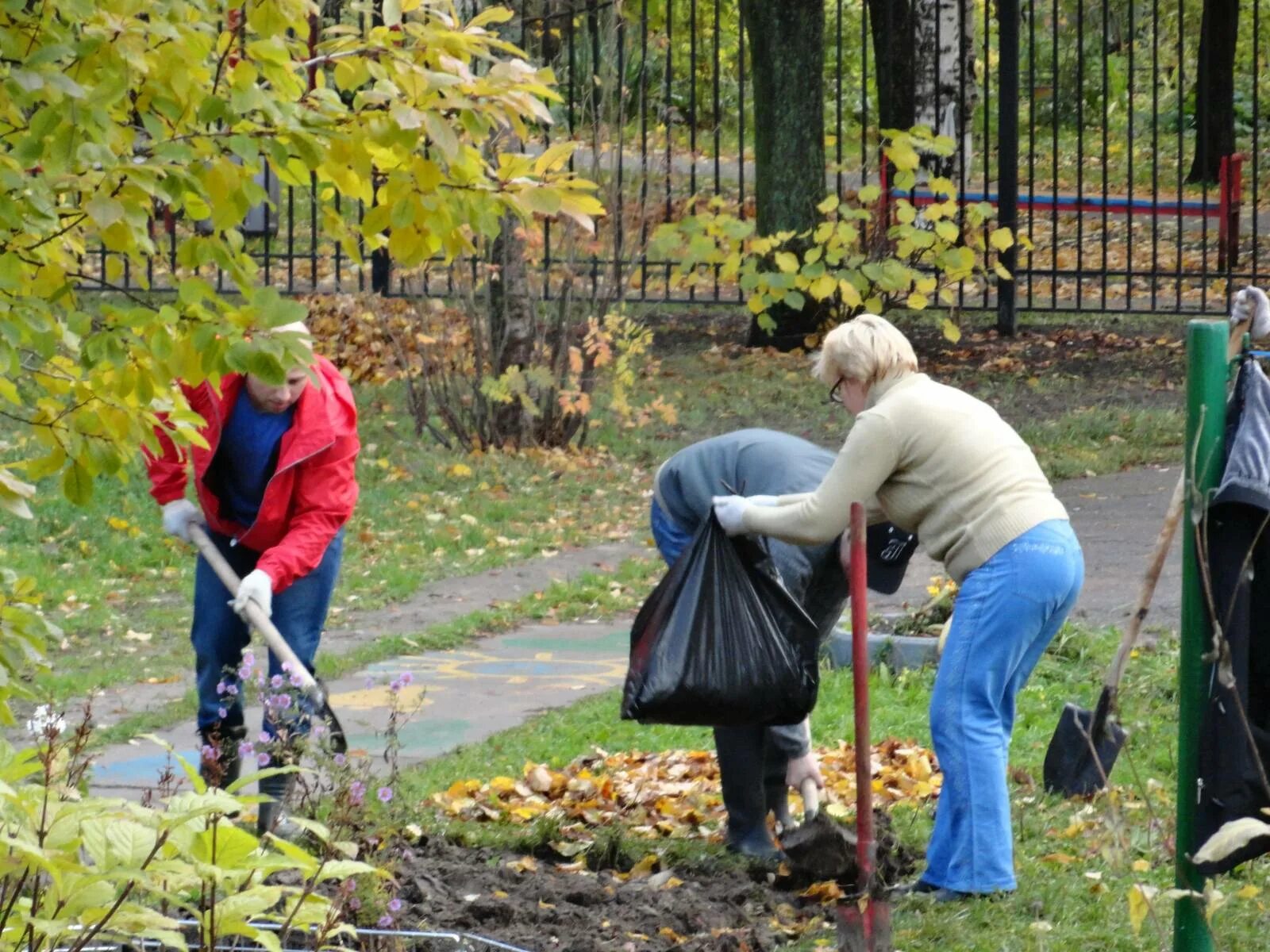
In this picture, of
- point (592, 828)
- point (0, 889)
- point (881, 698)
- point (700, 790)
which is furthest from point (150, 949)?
point (881, 698)

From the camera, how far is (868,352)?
14.2 ft

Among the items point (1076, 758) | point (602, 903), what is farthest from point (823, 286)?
point (602, 903)

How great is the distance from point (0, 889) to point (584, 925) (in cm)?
175

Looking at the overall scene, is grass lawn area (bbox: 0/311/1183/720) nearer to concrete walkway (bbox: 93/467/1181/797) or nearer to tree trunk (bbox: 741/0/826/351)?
concrete walkway (bbox: 93/467/1181/797)

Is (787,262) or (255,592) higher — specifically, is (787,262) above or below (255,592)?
above

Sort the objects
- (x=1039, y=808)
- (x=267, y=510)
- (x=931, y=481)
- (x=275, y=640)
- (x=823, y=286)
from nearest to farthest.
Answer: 1. (x=931, y=481)
2. (x=275, y=640)
3. (x=267, y=510)
4. (x=1039, y=808)
5. (x=823, y=286)

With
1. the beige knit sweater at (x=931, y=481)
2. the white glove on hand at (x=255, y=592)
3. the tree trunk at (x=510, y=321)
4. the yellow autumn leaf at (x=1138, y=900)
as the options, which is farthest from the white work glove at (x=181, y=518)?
the tree trunk at (x=510, y=321)

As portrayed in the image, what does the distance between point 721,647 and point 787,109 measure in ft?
30.4

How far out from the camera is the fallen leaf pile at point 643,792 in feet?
16.9

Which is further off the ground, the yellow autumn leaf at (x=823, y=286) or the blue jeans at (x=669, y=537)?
the yellow autumn leaf at (x=823, y=286)

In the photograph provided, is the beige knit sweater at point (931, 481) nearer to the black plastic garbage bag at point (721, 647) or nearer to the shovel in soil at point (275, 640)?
the black plastic garbage bag at point (721, 647)

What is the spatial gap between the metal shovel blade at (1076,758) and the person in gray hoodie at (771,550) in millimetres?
918

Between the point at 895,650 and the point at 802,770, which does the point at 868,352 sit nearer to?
the point at 802,770

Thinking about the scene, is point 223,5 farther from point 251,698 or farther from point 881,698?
point 881,698
